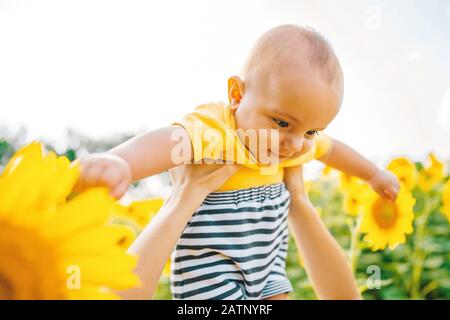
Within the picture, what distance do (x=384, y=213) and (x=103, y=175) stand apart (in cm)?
95

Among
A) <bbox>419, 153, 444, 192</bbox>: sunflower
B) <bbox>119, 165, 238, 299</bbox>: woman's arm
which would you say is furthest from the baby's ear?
<bbox>419, 153, 444, 192</bbox>: sunflower

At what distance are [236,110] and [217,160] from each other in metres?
0.09

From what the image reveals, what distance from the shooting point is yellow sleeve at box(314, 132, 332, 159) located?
3.17 ft

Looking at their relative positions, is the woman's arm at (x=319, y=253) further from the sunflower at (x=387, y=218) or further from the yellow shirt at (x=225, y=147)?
the sunflower at (x=387, y=218)

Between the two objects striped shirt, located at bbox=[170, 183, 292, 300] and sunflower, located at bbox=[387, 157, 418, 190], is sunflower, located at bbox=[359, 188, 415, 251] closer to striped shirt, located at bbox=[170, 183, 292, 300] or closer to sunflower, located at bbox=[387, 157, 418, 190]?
sunflower, located at bbox=[387, 157, 418, 190]

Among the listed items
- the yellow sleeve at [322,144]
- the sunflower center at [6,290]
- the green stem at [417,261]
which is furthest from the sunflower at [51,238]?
the green stem at [417,261]

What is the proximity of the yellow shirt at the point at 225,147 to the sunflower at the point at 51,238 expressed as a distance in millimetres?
351

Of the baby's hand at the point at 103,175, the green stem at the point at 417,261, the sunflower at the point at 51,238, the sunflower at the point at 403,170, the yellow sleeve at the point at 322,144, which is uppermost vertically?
the sunflower at the point at 403,170

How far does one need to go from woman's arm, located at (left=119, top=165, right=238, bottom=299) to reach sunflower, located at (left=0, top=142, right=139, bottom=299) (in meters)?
0.25

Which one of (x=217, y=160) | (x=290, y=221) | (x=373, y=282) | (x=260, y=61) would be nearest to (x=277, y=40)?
(x=260, y=61)

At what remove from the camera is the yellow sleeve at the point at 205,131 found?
711mm

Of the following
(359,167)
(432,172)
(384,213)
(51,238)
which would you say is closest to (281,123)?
(359,167)
